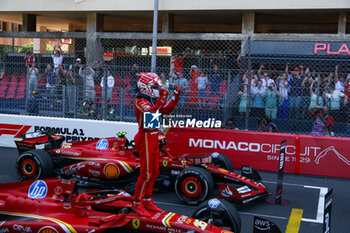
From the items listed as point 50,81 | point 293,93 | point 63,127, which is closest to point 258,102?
point 293,93

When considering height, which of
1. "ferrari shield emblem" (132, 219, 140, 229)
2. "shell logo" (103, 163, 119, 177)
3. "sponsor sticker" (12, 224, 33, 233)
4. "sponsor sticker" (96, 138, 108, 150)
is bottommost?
"sponsor sticker" (12, 224, 33, 233)

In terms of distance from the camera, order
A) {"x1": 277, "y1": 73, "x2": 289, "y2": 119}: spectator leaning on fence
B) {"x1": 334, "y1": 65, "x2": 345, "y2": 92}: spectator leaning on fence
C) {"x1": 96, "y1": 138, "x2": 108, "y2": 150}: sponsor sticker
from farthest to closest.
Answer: {"x1": 277, "y1": 73, "x2": 289, "y2": 119}: spectator leaning on fence
{"x1": 334, "y1": 65, "x2": 345, "y2": 92}: spectator leaning on fence
{"x1": 96, "y1": 138, "x2": 108, "y2": 150}: sponsor sticker

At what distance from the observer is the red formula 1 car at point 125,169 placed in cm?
748

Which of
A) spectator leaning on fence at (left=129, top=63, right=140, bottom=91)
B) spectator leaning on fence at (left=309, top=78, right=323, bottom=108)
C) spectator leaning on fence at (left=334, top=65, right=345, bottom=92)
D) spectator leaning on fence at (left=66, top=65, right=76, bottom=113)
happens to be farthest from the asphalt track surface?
spectator leaning on fence at (left=129, top=63, right=140, bottom=91)

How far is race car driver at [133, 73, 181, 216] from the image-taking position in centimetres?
584

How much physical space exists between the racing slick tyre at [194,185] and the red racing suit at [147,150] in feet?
5.34

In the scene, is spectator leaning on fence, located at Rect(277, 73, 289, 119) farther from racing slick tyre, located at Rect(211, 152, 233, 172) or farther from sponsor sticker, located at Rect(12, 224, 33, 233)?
sponsor sticker, located at Rect(12, 224, 33, 233)

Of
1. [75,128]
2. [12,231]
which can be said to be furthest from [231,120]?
[12,231]

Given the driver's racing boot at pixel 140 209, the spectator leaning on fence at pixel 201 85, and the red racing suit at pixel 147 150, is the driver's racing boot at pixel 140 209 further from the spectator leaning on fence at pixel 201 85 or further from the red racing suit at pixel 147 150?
the spectator leaning on fence at pixel 201 85

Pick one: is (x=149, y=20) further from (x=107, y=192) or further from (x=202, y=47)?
(x=107, y=192)

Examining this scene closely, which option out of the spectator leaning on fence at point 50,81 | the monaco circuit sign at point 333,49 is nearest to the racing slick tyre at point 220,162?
the spectator leaning on fence at point 50,81

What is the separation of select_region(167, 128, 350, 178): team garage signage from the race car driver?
346 centimetres

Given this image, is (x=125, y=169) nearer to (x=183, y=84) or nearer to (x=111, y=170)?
(x=111, y=170)

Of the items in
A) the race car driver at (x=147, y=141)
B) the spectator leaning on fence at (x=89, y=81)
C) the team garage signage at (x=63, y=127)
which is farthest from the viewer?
the spectator leaning on fence at (x=89, y=81)
